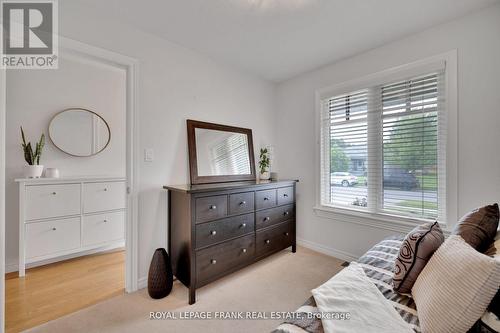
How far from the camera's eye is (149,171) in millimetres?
2174

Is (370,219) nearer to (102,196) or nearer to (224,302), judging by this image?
(224,302)

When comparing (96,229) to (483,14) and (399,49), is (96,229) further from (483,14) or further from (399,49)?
(483,14)

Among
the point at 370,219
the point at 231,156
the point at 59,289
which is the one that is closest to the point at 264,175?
the point at 231,156

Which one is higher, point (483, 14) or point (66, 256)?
point (483, 14)

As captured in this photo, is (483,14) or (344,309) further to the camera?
(483,14)

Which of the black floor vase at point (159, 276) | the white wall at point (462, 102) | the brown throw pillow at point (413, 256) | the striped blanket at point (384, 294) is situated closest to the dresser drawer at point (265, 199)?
the white wall at point (462, 102)

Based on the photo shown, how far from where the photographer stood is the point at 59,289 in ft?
6.93

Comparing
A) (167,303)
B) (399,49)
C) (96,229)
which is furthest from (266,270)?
(399,49)

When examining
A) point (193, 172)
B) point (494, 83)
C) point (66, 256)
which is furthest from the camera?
point (66, 256)

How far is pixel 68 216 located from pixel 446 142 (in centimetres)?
401

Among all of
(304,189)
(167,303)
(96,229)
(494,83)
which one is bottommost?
(167,303)

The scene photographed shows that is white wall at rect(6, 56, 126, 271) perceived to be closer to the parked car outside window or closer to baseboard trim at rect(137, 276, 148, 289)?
baseboard trim at rect(137, 276, 148, 289)

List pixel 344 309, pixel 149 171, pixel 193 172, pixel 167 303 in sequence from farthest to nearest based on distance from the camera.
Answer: pixel 193 172, pixel 149 171, pixel 167 303, pixel 344 309

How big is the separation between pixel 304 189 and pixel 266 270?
47.1 inches
